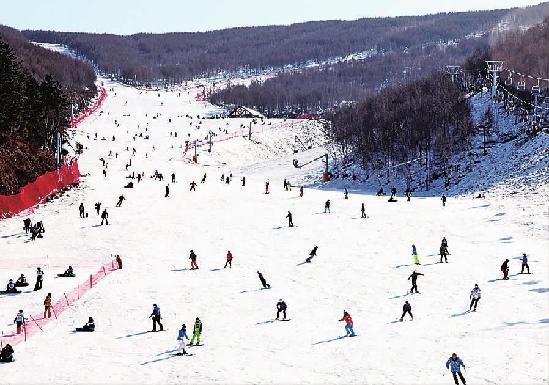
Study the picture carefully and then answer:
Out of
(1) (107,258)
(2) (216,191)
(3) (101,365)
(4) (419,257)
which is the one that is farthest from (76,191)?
(3) (101,365)

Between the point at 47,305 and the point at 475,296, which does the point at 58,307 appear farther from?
the point at 475,296

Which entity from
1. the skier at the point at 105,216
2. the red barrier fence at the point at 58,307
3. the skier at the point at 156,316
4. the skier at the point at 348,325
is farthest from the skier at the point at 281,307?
the skier at the point at 105,216

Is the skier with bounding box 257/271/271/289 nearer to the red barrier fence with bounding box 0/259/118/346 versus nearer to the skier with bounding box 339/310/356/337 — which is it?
the skier with bounding box 339/310/356/337

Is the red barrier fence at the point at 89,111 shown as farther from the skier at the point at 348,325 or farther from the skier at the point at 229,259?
the skier at the point at 348,325

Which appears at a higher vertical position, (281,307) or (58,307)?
(281,307)

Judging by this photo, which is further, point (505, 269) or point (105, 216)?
point (105, 216)

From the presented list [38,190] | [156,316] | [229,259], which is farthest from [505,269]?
[38,190]

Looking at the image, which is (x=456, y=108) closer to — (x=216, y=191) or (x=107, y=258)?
(x=216, y=191)

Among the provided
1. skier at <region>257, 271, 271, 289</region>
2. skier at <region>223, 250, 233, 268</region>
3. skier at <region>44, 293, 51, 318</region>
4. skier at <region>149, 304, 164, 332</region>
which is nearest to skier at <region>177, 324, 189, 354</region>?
skier at <region>149, 304, 164, 332</region>
